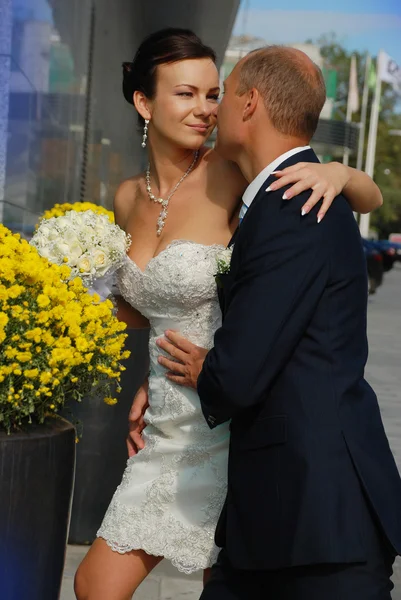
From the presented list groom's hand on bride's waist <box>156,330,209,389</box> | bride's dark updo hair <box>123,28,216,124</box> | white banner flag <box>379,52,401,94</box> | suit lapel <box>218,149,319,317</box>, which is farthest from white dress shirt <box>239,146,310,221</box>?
white banner flag <box>379,52,401,94</box>

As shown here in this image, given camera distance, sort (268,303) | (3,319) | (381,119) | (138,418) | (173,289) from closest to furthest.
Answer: (268,303), (3,319), (173,289), (138,418), (381,119)

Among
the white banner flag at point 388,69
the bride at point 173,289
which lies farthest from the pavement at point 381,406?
the white banner flag at point 388,69

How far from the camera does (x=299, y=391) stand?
264 cm

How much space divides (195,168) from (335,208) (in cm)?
114

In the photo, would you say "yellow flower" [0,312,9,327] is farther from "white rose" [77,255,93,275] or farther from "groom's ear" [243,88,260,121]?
"groom's ear" [243,88,260,121]

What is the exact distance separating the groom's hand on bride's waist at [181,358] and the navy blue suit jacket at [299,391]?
0.51m

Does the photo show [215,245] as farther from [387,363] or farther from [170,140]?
[387,363]

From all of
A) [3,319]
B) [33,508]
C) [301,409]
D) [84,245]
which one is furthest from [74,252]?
[301,409]

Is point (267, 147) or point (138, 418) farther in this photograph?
point (138, 418)

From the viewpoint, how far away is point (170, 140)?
3742 mm

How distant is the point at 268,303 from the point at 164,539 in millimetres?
1098

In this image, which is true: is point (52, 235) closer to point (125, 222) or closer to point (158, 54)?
point (125, 222)

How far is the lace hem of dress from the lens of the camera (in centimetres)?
333

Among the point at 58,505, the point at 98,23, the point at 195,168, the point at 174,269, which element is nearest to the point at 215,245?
the point at 174,269
